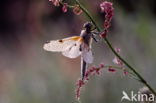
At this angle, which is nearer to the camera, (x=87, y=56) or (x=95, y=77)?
(x=87, y=56)

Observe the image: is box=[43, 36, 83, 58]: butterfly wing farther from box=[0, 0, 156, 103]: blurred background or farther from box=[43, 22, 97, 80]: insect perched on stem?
box=[0, 0, 156, 103]: blurred background

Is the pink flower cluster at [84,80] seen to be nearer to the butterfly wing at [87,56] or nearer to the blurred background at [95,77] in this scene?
the butterfly wing at [87,56]

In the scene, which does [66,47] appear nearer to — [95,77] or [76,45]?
[76,45]

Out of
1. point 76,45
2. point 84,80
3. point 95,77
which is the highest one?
point 95,77

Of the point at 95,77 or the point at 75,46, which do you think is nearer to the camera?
the point at 75,46

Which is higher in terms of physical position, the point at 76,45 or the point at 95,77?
the point at 95,77

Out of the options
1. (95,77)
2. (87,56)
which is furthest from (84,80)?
(95,77)

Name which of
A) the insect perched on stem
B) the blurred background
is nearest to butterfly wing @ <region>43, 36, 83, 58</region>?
the insect perched on stem

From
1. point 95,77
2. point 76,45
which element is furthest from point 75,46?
point 95,77

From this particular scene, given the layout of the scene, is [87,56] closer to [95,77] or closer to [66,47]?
[66,47]

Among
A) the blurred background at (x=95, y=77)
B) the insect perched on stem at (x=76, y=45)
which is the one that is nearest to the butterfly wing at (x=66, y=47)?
the insect perched on stem at (x=76, y=45)

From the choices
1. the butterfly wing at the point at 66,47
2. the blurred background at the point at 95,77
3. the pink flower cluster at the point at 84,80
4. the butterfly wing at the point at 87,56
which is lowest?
the pink flower cluster at the point at 84,80
